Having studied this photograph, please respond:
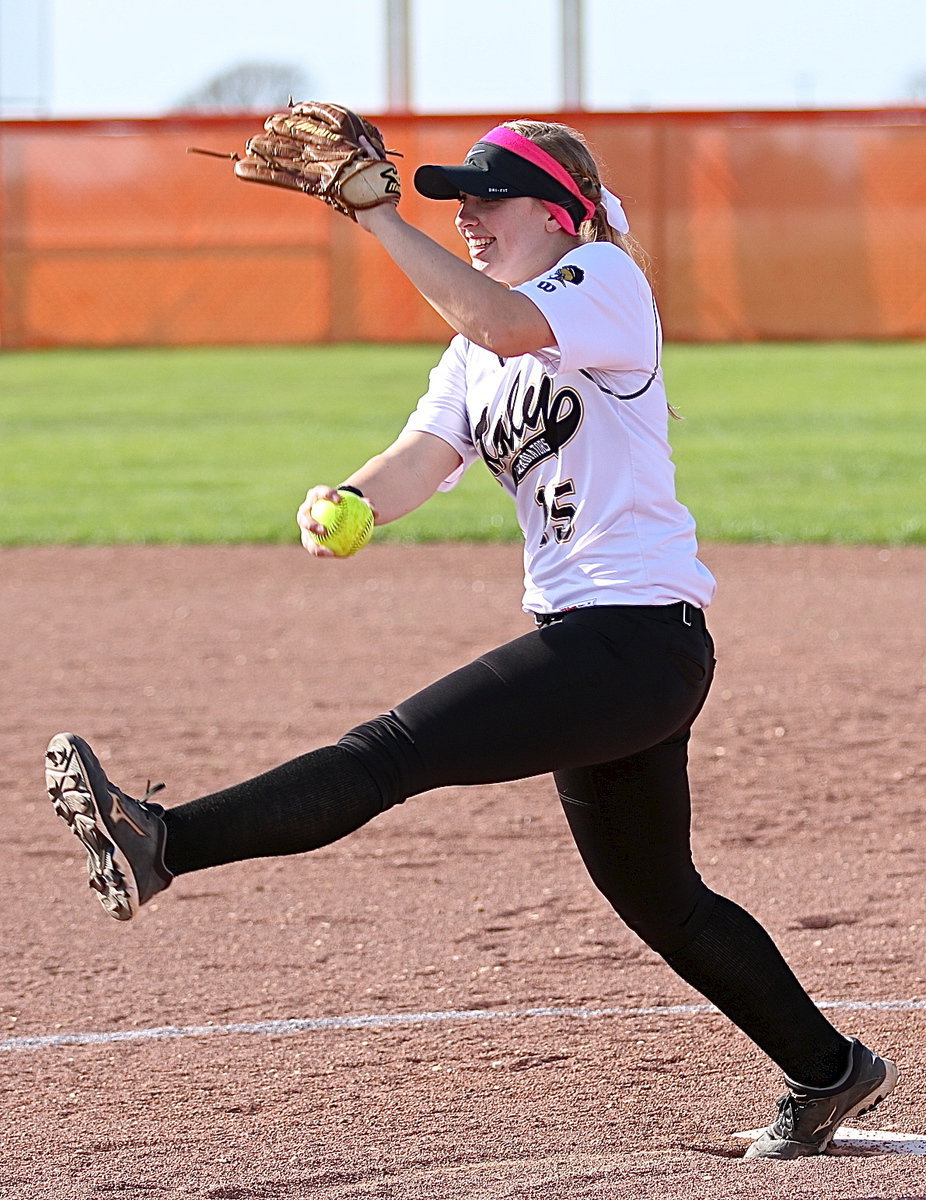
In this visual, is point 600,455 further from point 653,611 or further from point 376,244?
point 376,244

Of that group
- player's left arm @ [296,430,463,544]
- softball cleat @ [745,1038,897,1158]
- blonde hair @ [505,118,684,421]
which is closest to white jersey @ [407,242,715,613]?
blonde hair @ [505,118,684,421]

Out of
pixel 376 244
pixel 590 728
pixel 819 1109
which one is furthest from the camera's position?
pixel 376 244

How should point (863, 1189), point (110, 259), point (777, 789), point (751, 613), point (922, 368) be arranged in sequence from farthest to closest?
point (110, 259) → point (922, 368) → point (751, 613) → point (777, 789) → point (863, 1189)

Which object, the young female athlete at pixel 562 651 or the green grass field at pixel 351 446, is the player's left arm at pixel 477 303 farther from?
the green grass field at pixel 351 446

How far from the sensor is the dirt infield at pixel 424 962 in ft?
11.4

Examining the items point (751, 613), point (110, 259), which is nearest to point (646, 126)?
point (110, 259)

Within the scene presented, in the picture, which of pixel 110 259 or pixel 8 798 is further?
pixel 110 259

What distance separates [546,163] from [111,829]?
4.60ft

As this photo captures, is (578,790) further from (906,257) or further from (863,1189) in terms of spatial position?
(906,257)

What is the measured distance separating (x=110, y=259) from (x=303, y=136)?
23.1 meters

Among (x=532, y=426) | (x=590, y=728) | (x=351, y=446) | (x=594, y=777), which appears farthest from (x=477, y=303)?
(x=351, y=446)

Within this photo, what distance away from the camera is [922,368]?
23641 mm

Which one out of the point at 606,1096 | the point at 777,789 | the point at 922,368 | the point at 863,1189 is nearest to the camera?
the point at 863,1189

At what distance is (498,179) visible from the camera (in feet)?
10.6
